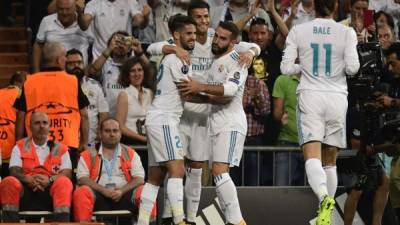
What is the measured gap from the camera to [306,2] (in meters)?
19.2

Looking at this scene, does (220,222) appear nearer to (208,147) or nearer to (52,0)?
(208,147)

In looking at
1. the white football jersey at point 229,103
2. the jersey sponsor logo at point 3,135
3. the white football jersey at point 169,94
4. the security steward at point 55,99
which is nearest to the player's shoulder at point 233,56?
the white football jersey at point 229,103

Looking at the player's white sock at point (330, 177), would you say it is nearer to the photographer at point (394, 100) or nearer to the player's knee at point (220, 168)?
the player's knee at point (220, 168)

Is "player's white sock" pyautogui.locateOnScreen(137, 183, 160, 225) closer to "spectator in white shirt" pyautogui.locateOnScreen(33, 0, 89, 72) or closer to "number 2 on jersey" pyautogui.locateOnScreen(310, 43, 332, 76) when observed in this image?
A: "number 2 on jersey" pyautogui.locateOnScreen(310, 43, 332, 76)

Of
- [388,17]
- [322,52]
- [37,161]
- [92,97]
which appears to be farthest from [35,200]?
[388,17]

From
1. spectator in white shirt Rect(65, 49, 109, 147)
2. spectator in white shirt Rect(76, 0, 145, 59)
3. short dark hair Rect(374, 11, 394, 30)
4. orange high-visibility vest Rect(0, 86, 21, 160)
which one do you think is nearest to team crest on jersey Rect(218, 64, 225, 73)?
spectator in white shirt Rect(65, 49, 109, 147)

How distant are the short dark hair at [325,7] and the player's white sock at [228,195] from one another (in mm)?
1947

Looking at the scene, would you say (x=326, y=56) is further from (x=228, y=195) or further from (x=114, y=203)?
(x=114, y=203)

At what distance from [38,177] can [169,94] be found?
1800 millimetres

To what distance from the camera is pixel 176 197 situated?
48.6 ft

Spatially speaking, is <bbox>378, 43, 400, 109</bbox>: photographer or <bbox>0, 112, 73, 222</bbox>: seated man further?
<bbox>378, 43, 400, 109</bbox>: photographer

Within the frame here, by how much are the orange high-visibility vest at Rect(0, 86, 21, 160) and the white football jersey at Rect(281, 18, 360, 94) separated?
3.98 m

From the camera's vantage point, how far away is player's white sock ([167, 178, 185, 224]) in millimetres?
14805

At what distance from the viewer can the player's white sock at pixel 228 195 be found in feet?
48.9
